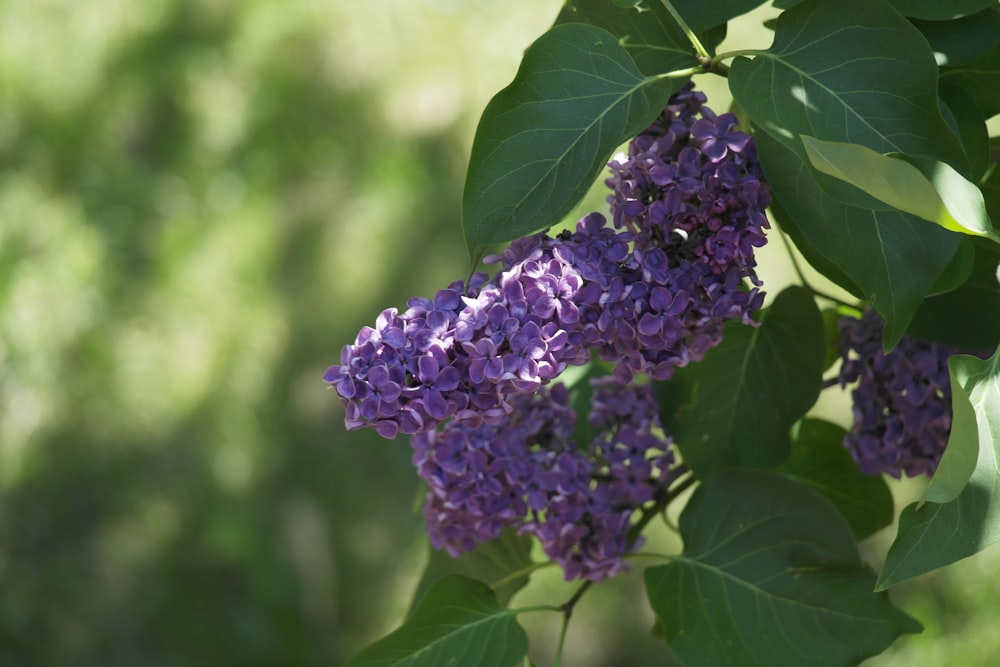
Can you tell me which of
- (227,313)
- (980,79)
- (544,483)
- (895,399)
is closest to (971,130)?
(980,79)

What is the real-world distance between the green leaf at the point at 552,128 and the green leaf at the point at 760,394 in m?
0.16

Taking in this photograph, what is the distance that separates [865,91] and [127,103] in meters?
2.14

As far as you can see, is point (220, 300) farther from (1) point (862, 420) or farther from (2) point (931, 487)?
(2) point (931, 487)

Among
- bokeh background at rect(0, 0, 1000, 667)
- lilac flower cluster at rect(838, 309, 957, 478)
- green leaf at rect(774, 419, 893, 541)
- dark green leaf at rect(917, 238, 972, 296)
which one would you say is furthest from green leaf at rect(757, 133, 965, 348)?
bokeh background at rect(0, 0, 1000, 667)

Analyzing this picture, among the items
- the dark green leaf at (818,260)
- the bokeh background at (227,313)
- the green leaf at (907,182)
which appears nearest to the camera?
the green leaf at (907,182)

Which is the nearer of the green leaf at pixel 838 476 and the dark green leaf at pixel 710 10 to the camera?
the dark green leaf at pixel 710 10

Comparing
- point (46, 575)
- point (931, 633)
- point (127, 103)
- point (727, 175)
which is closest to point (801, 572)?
point (727, 175)

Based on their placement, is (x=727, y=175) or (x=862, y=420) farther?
(x=862, y=420)

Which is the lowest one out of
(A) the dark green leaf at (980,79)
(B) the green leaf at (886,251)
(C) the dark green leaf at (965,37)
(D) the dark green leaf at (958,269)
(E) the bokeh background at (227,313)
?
(D) the dark green leaf at (958,269)

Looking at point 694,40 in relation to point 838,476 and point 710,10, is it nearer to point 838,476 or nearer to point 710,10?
point 710,10

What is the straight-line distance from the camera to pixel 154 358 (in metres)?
2.10

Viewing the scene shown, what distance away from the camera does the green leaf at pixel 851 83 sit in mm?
437

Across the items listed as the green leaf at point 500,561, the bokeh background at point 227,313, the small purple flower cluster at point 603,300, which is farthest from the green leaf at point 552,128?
the bokeh background at point 227,313

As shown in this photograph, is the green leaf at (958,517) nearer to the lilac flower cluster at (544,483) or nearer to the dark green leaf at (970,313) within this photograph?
the dark green leaf at (970,313)
